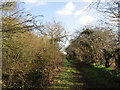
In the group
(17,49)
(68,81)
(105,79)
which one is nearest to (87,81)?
(105,79)

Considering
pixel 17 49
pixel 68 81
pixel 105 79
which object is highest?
pixel 17 49

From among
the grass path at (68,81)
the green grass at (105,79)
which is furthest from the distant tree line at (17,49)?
the green grass at (105,79)

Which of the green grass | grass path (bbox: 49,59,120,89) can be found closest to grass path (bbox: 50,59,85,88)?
Answer: grass path (bbox: 49,59,120,89)

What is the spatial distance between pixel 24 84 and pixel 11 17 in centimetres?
413

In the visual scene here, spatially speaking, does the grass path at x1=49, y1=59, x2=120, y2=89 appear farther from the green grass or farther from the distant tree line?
the distant tree line

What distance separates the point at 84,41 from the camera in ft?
83.7

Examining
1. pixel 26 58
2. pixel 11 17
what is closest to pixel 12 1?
pixel 11 17

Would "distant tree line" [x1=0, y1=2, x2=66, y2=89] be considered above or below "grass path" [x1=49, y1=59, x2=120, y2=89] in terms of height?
above

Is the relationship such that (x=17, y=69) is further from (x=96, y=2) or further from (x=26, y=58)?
(x=96, y=2)

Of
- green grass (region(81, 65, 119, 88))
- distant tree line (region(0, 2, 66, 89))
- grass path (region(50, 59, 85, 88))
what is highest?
distant tree line (region(0, 2, 66, 89))

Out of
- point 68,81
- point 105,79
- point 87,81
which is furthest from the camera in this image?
point 68,81

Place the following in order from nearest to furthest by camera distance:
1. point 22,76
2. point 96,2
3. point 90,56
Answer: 1. point 96,2
2. point 22,76
3. point 90,56

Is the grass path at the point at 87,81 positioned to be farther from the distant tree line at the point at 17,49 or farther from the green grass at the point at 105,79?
the distant tree line at the point at 17,49

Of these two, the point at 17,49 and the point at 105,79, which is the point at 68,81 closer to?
the point at 105,79
